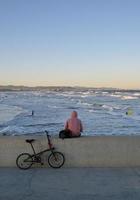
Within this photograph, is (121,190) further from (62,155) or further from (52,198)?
(62,155)

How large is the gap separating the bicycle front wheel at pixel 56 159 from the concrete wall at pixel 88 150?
6.0 inches

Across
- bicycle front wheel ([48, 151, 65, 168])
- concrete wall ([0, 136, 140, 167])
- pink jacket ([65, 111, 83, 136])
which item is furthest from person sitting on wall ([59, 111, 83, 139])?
bicycle front wheel ([48, 151, 65, 168])

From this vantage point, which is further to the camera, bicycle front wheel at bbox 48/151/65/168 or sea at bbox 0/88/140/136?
sea at bbox 0/88/140/136

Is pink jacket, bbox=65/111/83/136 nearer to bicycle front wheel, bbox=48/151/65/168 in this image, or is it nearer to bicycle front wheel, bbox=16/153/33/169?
bicycle front wheel, bbox=48/151/65/168

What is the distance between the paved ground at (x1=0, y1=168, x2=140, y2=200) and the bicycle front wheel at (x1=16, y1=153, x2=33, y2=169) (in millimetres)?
152

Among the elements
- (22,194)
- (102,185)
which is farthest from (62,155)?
(22,194)

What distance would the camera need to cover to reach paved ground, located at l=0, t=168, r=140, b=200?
6656 millimetres

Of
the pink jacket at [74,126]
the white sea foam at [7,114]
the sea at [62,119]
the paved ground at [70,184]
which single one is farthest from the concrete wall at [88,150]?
the white sea foam at [7,114]

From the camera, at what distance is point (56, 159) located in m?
8.74

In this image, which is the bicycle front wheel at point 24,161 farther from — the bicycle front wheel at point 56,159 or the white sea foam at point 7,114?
the white sea foam at point 7,114

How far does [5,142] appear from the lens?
351 inches

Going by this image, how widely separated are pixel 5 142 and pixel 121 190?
10.0 feet

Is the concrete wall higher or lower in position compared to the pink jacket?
lower

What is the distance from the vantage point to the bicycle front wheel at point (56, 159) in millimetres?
8750
